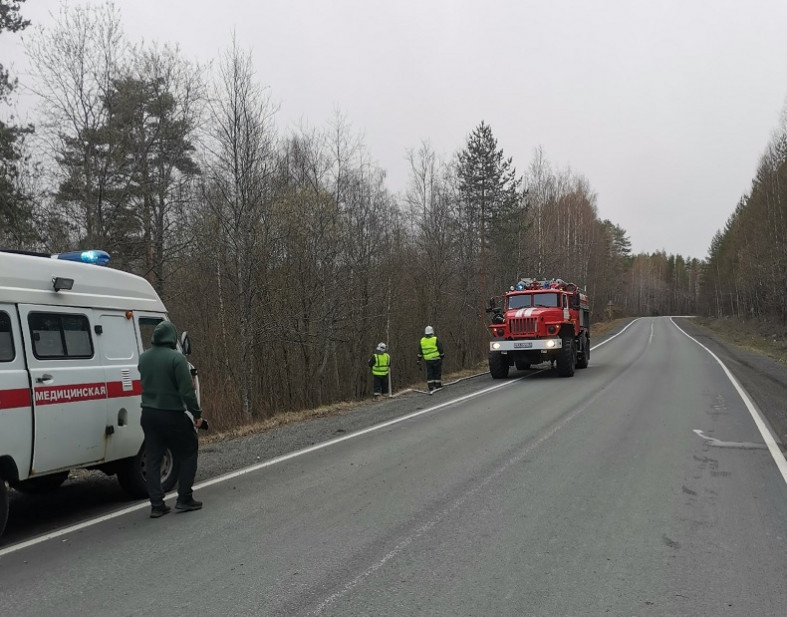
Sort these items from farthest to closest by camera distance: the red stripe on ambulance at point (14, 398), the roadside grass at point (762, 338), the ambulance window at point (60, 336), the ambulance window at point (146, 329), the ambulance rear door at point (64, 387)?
the roadside grass at point (762, 338) → the ambulance window at point (146, 329) → the ambulance window at point (60, 336) → the ambulance rear door at point (64, 387) → the red stripe on ambulance at point (14, 398)

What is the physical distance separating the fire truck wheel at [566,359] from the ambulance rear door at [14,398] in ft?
51.1

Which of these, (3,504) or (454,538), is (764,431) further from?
(3,504)

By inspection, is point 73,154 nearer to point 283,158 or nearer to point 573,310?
point 283,158

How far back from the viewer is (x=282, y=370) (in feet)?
62.4

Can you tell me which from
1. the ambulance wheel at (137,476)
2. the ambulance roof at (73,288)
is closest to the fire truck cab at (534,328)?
the ambulance roof at (73,288)

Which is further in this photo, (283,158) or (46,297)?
(283,158)

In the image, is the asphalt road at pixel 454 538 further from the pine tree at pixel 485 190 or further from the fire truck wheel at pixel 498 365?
the pine tree at pixel 485 190

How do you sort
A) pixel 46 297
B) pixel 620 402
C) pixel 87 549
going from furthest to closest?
1. pixel 620 402
2. pixel 46 297
3. pixel 87 549

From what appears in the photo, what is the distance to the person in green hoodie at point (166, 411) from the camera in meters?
5.65

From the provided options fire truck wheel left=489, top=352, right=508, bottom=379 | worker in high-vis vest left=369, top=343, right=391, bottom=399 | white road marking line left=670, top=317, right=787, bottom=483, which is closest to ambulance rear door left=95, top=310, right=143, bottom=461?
white road marking line left=670, top=317, right=787, bottom=483

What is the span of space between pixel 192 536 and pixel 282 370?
46.3 ft

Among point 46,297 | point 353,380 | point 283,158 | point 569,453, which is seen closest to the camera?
point 46,297

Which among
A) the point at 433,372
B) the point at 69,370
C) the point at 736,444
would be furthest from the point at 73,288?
the point at 433,372

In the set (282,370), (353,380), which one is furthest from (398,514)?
(353,380)
